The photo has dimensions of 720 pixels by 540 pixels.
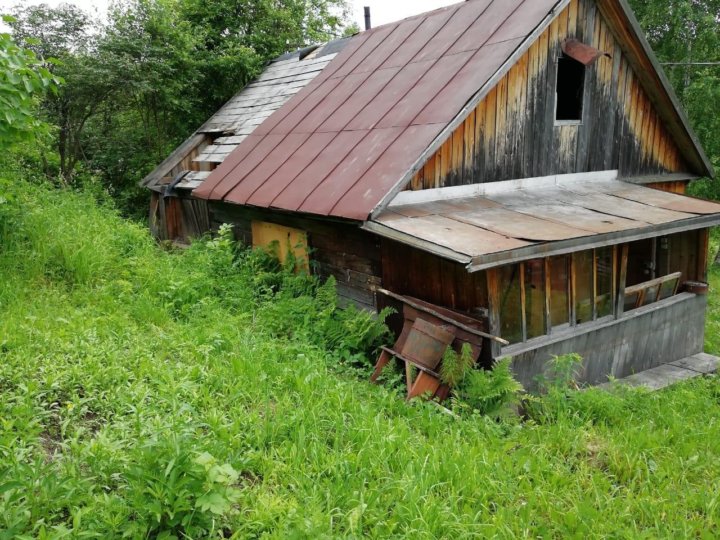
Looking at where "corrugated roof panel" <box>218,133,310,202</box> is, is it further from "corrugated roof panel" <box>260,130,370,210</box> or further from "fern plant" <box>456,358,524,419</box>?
"fern plant" <box>456,358,524,419</box>

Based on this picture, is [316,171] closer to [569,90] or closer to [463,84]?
[463,84]

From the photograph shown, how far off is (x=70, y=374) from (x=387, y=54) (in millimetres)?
7457

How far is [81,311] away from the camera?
648 cm

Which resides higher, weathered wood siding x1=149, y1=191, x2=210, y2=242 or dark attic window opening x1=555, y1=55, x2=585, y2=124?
dark attic window opening x1=555, y1=55, x2=585, y2=124

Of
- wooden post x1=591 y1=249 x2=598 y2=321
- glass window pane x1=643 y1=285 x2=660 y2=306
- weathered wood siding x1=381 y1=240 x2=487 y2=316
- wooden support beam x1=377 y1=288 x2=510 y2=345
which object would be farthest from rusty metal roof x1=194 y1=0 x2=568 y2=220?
glass window pane x1=643 y1=285 x2=660 y2=306

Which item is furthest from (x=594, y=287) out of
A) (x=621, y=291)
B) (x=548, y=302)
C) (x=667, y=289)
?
(x=667, y=289)

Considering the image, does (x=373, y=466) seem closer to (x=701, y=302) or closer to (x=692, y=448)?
(x=692, y=448)

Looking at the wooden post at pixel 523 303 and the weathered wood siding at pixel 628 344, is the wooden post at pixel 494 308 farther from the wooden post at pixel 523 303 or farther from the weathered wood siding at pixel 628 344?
the wooden post at pixel 523 303

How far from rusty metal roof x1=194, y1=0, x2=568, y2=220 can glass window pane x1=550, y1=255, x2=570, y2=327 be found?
220cm

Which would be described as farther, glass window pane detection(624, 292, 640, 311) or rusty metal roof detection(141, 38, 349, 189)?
rusty metal roof detection(141, 38, 349, 189)

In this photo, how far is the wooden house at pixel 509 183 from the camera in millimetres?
6336

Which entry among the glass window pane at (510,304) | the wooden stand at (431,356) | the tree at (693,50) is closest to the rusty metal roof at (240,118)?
the wooden stand at (431,356)

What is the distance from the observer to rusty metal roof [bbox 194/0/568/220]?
6918 millimetres

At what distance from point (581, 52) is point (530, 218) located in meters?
2.99
